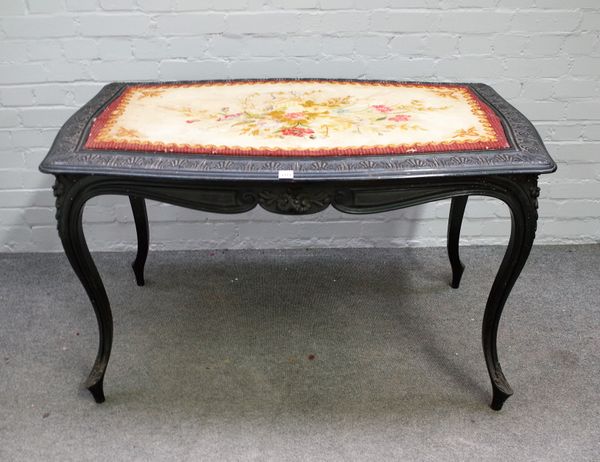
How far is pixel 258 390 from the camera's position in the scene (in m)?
1.64

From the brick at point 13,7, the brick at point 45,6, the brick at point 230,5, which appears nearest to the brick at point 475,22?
the brick at point 230,5

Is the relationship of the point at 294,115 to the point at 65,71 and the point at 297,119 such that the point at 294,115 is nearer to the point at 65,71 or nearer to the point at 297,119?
the point at 297,119

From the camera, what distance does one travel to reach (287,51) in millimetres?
1947

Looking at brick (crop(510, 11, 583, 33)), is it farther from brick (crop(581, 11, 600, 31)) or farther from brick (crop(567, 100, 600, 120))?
brick (crop(567, 100, 600, 120))

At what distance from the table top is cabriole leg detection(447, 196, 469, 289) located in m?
0.37

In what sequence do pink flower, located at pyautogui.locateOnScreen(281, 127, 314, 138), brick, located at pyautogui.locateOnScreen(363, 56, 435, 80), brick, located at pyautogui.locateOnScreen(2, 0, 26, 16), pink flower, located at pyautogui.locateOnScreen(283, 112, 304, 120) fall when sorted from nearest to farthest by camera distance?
pink flower, located at pyautogui.locateOnScreen(281, 127, 314, 138)
pink flower, located at pyautogui.locateOnScreen(283, 112, 304, 120)
brick, located at pyautogui.locateOnScreen(2, 0, 26, 16)
brick, located at pyautogui.locateOnScreen(363, 56, 435, 80)

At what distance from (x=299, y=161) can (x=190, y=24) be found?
83 cm

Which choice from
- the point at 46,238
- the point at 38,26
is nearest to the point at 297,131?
the point at 38,26

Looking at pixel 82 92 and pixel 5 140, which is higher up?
pixel 82 92

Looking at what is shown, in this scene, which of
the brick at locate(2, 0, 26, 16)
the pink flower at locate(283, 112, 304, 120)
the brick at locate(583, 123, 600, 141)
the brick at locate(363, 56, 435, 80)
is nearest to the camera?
the pink flower at locate(283, 112, 304, 120)

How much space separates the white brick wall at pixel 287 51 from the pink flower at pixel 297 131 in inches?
23.9

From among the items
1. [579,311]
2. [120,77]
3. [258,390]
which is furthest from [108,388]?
[579,311]

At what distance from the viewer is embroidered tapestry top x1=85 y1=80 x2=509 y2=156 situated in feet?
4.43

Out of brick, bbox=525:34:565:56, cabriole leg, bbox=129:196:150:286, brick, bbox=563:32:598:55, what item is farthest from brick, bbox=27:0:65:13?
brick, bbox=563:32:598:55
